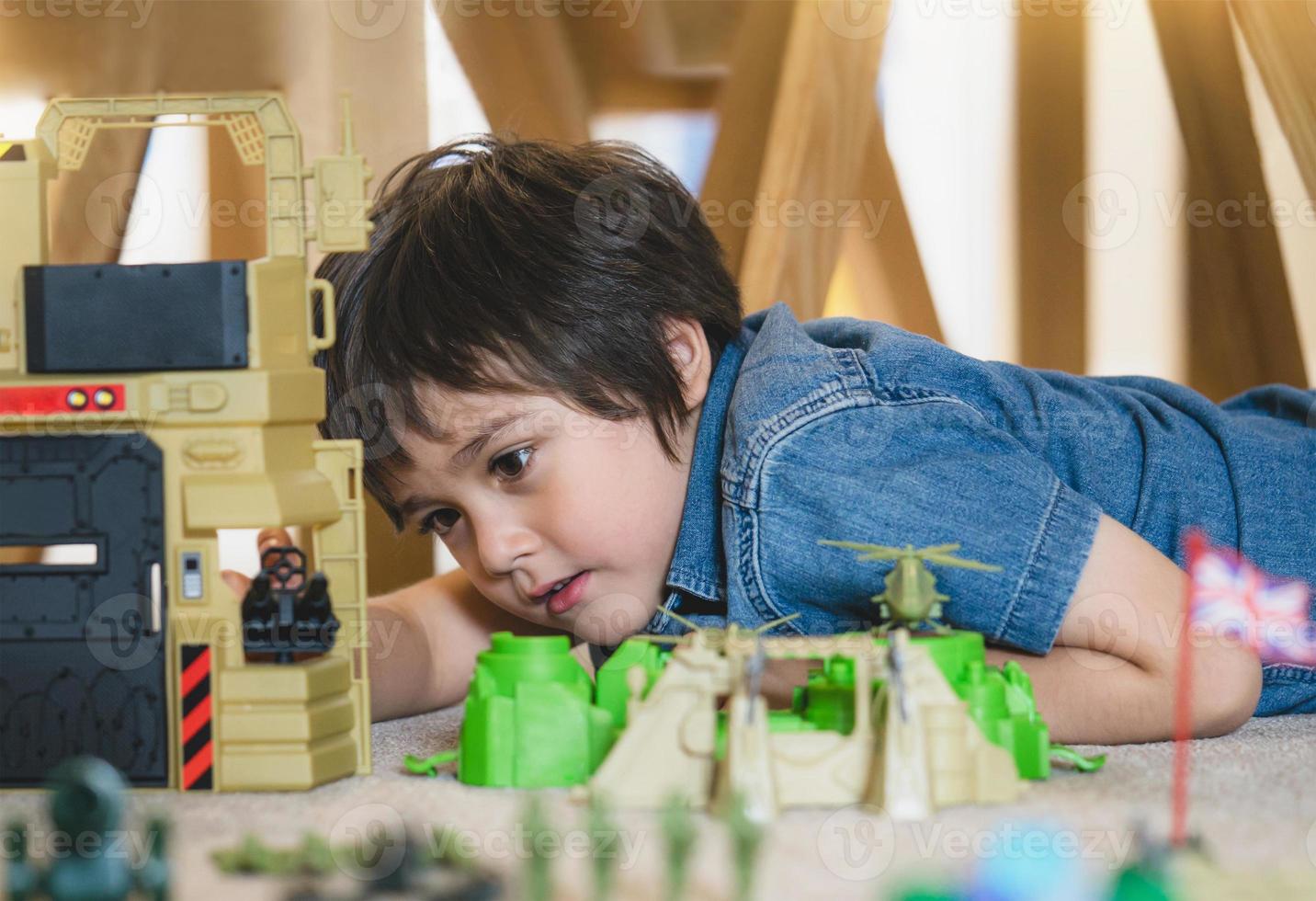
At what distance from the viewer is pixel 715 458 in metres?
1.24

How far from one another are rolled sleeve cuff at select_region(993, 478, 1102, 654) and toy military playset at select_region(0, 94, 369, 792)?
0.49 meters

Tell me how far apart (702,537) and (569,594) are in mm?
135

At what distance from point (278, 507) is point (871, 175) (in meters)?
1.36

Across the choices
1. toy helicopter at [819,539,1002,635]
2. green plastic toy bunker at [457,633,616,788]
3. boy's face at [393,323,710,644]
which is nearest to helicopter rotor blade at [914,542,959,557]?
toy helicopter at [819,539,1002,635]

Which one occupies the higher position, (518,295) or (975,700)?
(518,295)

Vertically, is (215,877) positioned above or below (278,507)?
below

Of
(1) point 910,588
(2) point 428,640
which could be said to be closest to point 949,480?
(1) point 910,588

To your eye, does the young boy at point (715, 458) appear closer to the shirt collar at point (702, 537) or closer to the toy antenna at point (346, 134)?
the shirt collar at point (702, 537)

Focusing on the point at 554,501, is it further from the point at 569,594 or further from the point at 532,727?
the point at 532,727

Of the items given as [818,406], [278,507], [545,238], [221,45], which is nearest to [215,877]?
[278,507]

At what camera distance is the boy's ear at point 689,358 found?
1289 mm

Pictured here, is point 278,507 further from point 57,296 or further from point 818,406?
point 818,406

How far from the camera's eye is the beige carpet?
624 millimetres

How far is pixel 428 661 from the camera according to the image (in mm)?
1348
